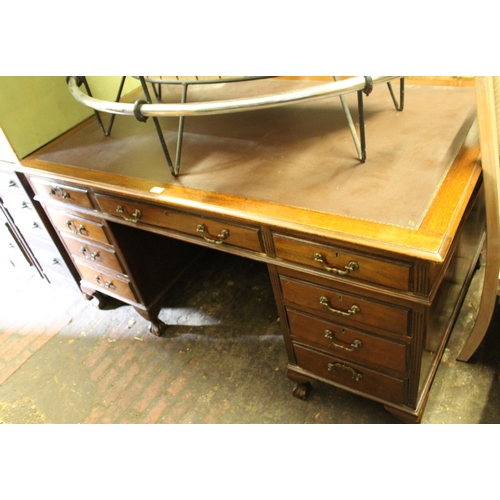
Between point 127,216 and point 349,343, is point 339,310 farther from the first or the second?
point 127,216

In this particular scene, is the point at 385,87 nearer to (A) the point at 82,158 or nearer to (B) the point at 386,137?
(B) the point at 386,137

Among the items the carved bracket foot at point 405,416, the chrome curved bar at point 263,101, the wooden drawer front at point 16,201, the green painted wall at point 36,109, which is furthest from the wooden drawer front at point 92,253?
the carved bracket foot at point 405,416

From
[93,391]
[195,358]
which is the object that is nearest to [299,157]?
[195,358]

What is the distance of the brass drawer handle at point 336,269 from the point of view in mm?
1123

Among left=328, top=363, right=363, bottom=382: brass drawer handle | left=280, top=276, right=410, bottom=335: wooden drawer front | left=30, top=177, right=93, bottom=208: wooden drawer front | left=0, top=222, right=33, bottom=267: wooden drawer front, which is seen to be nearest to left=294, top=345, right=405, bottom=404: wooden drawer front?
left=328, top=363, right=363, bottom=382: brass drawer handle

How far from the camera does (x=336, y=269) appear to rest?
1.16 m

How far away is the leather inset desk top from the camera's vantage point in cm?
116

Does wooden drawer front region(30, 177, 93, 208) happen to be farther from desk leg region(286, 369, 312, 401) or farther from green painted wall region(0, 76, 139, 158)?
desk leg region(286, 369, 312, 401)

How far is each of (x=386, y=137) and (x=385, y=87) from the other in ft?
1.39

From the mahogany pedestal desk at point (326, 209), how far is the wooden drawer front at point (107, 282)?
13 centimetres

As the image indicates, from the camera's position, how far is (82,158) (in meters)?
1.72

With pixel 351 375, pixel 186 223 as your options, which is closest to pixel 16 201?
pixel 186 223

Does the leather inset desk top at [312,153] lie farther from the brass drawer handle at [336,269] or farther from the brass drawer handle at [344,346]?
the brass drawer handle at [344,346]

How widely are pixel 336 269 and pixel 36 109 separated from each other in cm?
155
